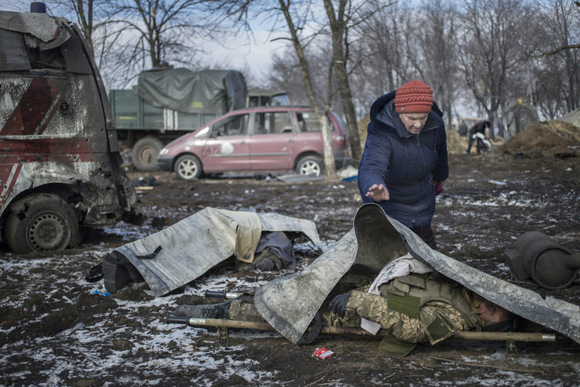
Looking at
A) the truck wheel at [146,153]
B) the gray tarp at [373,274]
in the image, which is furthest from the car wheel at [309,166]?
the gray tarp at [373,274]

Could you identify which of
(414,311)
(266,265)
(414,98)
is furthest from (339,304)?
(266,265)

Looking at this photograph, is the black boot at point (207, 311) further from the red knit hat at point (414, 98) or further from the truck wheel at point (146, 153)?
the truck wheel at point (146, 153)

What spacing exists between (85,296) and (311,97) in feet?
39.2

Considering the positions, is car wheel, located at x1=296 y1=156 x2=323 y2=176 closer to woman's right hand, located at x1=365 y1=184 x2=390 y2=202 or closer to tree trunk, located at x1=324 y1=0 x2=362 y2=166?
tree trunk, located at x1=324 y1=0 x2=362 y2=166

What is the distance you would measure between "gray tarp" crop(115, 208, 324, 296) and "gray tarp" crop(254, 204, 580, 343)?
5.28ft

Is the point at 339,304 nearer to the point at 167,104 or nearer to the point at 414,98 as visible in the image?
the point at 414,98

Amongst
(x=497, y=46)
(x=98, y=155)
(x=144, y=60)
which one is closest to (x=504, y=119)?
(x=497, y=46)

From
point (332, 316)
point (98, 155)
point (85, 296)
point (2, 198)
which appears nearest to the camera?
point (332, 316)

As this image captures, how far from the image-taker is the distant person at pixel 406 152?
3.79m

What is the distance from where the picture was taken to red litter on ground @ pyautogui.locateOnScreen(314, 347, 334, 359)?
3402mm

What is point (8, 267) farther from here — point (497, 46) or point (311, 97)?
point (497, 46)

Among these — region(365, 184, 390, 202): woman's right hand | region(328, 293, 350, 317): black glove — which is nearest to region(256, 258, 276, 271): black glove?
region(328, 293, 350, 317): black glove

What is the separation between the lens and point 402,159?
396 cm

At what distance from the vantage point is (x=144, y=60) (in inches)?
953
